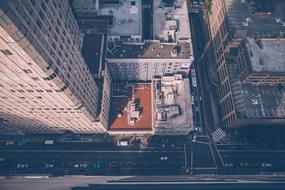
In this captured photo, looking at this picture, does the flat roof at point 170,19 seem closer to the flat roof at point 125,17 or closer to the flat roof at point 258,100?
the flat roof at point 125,17

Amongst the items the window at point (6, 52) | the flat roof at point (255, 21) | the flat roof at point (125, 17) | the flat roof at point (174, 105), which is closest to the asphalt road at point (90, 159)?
the flat roof at point (174, 105)

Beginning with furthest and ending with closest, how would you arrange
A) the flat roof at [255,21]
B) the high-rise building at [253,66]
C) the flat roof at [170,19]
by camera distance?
the flat roof at [255,21] < the flat roof at [170,19] < the high-rise building at [253,66]

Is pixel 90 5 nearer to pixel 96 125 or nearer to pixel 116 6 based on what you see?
pixel 116 6

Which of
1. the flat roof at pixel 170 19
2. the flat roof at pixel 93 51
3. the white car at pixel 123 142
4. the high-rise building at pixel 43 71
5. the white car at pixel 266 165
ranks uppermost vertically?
the flat roof at pixel 170 19

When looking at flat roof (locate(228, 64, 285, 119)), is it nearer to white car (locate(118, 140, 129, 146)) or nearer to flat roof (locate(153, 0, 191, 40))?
flat roof (locate(153, 0, 191, 40))

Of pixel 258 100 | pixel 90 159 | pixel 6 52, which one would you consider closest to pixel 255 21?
pixel 258 100
